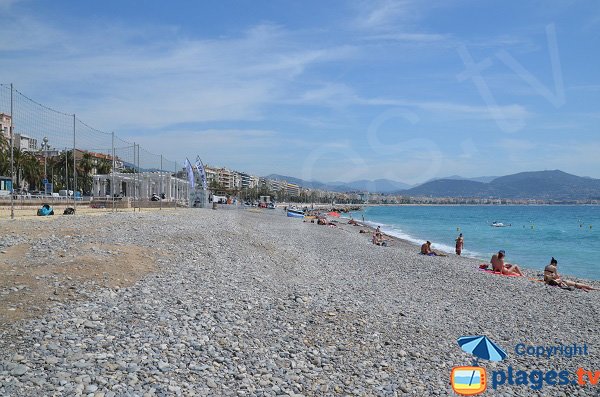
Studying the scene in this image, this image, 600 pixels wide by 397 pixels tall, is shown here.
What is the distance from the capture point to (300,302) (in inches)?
356

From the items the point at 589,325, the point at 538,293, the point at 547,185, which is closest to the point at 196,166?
the point at 538,293

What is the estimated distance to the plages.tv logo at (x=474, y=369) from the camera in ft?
20.9

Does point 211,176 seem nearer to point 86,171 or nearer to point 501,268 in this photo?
point 86,171

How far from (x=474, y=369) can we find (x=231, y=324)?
3.59 metres

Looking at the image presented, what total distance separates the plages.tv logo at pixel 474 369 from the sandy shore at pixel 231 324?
0.54 feet

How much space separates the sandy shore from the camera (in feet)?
17.9

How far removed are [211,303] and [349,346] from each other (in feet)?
Result: 8.13

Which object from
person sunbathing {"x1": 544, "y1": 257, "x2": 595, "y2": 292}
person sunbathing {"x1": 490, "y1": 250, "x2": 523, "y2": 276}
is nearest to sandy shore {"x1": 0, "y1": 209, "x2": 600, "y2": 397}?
person sunbathing {"x1": 544, "y1": 257, "x2": 595, "y2": 292}

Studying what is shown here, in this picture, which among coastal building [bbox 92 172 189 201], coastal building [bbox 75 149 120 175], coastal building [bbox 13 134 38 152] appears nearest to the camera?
coastal building [bbox 13 134 38 152]

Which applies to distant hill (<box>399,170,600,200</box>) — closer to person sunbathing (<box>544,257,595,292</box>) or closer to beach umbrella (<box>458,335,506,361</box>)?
person sunbathing (<box>544,257,595,292</box>)

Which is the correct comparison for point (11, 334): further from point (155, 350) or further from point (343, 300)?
point (343, 300)

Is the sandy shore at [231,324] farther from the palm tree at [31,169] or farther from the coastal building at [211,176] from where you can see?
the coastal building at [211,176]

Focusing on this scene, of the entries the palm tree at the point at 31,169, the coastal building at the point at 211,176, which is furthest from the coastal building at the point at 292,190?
the palm tree at the point at 31,169

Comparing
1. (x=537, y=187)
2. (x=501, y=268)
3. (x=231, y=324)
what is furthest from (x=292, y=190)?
(x=231, y=324)
